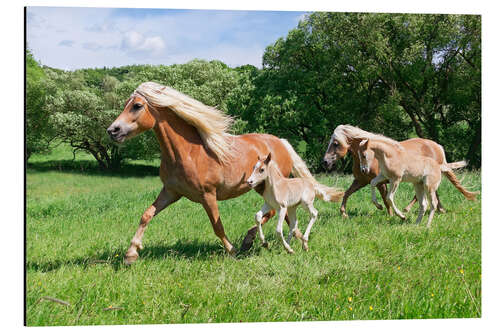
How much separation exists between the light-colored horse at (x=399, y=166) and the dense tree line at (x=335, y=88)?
572mm

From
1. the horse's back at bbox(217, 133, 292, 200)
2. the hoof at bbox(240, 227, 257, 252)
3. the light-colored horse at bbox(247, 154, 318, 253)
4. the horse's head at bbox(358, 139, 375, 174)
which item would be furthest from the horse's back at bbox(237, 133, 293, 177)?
the horse's head at bbox(358, 139, 375, 174)

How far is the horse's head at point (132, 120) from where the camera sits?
310cm

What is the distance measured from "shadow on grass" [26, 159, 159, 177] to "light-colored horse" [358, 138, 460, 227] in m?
3.04

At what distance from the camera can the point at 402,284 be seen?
3.37 m

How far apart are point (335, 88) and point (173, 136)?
2.55m

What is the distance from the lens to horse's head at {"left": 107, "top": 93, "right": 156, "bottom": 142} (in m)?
3.10

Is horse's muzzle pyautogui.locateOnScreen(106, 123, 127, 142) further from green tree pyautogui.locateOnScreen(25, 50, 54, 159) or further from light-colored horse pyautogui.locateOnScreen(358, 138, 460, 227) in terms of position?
light-colored horse pyautogui.locateOnScreen(358, 138, 460, 227)

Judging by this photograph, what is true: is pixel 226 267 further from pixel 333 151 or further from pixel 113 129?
pixel 333 151

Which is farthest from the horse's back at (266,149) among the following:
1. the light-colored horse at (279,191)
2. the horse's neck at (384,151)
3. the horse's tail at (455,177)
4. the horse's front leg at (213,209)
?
the horse's tail at (455,177)

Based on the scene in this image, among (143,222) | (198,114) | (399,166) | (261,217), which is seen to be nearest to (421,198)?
(399,166)

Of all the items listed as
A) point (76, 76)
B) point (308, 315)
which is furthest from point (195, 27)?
point (308, 315)

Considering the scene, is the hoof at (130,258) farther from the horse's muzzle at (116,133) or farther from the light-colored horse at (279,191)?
the light-colored horse at (279,191)

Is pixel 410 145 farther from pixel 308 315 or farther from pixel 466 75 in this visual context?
pixel 308 315

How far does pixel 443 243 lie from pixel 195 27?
3.46m
